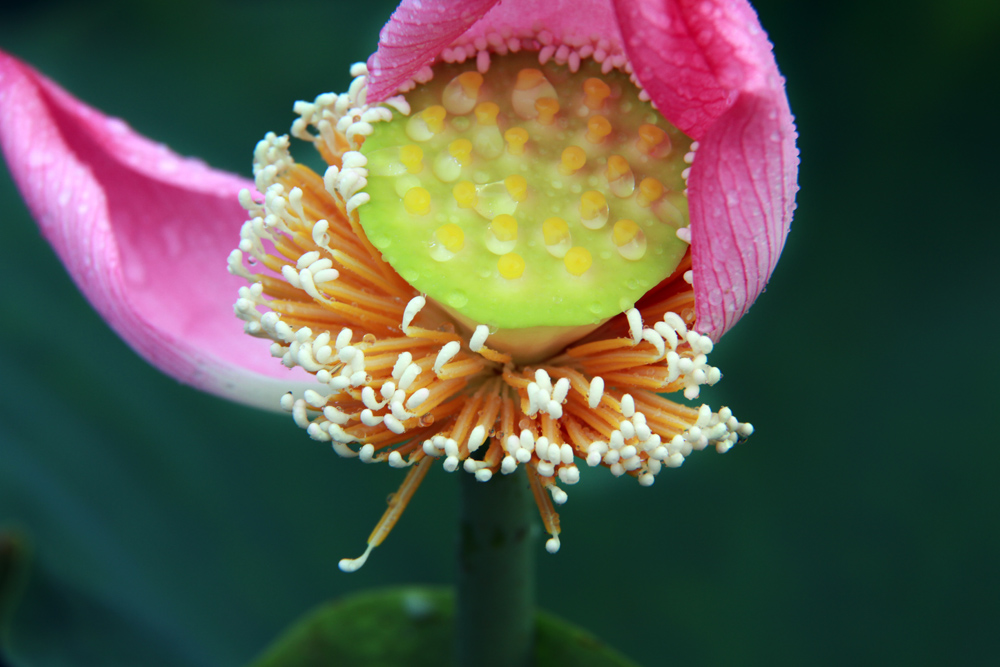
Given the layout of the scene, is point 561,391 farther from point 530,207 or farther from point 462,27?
point 462,27

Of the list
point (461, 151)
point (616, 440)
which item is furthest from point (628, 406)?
point (461, 151)

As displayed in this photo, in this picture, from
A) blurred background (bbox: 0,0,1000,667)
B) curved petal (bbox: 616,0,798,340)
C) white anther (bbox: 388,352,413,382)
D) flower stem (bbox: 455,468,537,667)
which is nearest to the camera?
curved petal (bbox: 616,0,798,340)

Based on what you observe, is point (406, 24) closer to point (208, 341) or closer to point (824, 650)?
point (208, 341)

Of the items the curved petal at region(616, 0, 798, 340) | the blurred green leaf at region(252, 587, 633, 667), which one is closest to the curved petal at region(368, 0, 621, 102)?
the curved petal at region(616, 0, 798, 340)

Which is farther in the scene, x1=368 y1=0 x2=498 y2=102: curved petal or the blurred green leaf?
the blurred green leaf

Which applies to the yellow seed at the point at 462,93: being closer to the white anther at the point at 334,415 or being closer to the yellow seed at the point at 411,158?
the yellow seed at the point at 411,158

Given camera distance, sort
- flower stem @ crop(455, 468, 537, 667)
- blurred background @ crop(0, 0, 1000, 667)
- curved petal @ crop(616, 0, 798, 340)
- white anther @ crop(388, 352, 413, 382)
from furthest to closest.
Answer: blurred background @ crop(0, 0, 1000, 667) → flower stem @ crop(455, 468, 537, 667) → white anther @ crop(388, 352, 413, 382) → curved petal @ crop(616, 0, 798, 340)

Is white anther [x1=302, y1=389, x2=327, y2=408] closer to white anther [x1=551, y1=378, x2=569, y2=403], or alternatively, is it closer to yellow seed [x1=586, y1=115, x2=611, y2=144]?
white anther [x1=551, y1=378, x2=569, y2=403]
